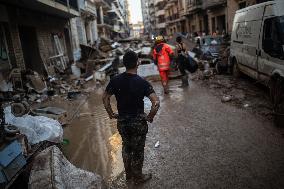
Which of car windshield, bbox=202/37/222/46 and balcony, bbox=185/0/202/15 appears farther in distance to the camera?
balcony, bbox=185/0/202/15

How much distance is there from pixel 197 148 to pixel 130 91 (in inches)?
80.4

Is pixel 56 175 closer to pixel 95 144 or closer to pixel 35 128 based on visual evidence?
pixel 35 128

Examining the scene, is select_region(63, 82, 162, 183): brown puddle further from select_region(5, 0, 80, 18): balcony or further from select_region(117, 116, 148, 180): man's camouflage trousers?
select_region(5, 0, 80, 18): balcony

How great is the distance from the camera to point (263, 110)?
25.1ft

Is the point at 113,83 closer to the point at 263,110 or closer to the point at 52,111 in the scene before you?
the point at 52,111

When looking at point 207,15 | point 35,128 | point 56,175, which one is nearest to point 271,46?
point 35,128

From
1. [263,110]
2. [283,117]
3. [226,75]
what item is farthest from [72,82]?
[283,117]

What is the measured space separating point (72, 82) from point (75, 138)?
8.22 meters

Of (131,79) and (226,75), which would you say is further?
(226,75)

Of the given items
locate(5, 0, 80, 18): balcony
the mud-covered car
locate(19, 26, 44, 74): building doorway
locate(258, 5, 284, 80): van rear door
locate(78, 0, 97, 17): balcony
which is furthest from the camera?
locate(78, 0, 97, 17): balcony

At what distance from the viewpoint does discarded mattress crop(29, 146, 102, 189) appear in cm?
374

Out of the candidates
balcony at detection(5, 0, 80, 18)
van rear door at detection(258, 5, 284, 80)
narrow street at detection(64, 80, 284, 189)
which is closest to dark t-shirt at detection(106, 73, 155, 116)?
narrow street at detection(64, 80, 284, 189)

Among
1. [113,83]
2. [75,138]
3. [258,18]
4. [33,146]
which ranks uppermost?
[258,18]

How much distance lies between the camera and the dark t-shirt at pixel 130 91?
4.23 metres
